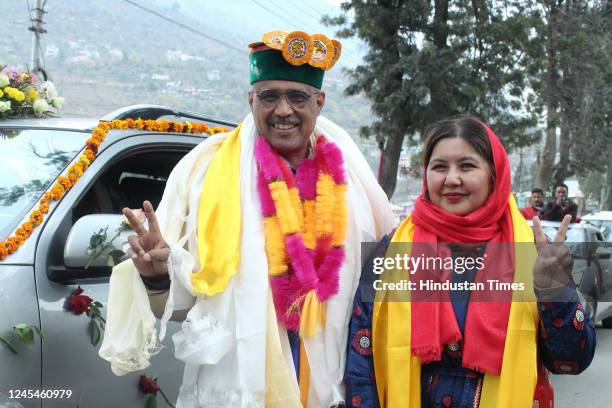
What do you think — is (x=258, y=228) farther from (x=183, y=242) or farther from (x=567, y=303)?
(x=567, y=303)

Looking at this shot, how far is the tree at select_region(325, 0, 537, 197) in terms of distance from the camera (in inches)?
539

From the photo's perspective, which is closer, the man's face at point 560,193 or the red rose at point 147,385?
the red rose at point 147,385

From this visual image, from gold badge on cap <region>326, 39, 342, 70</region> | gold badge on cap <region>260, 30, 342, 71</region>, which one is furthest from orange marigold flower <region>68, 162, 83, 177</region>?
gold badge on cap <region>326, 39, 342, 70</region>

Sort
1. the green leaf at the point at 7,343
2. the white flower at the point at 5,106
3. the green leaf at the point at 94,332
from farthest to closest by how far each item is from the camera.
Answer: the white flower at the point at 5,106 < the green leaf at the point at 94,332 < the green leaf at the point at 7,343

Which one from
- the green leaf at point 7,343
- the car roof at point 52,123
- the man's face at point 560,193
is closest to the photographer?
the green leaf at point 7,343

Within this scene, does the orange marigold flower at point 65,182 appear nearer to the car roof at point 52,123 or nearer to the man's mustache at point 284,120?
the car roof at point 52,123

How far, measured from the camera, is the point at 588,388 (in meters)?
6.38

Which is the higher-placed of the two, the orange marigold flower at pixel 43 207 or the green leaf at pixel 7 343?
the orange marigold flower at pixel 43 207

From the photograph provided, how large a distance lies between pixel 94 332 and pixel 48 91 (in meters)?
1.70

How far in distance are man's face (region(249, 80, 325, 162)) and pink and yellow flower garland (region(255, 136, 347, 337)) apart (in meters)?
0.05

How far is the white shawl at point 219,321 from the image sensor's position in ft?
7.11

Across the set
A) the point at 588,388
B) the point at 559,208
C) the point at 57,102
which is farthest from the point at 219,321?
the point at 559,208

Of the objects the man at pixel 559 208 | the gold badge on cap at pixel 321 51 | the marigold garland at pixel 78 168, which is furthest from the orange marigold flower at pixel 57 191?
the man at pixel 559 208

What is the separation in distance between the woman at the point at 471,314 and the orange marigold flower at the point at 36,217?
127cm
